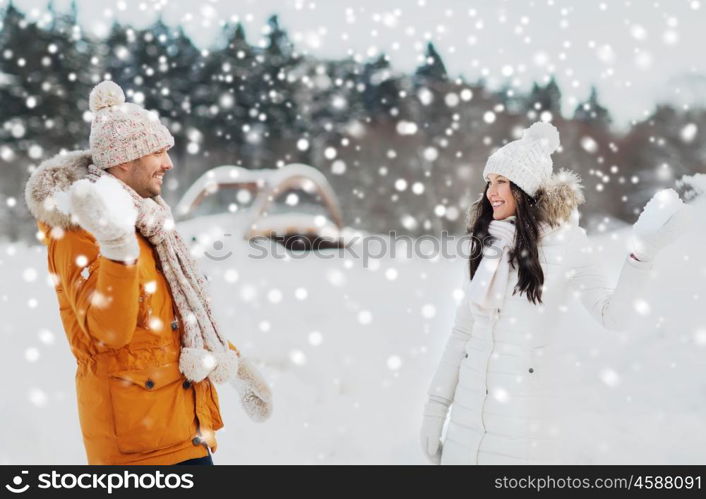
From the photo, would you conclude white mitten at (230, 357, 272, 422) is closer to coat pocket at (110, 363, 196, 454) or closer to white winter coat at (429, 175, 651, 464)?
coat pocket at (110, 363, 196, 454)

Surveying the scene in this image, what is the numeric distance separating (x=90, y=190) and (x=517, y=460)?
1.97 m

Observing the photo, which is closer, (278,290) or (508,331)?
(508,331)

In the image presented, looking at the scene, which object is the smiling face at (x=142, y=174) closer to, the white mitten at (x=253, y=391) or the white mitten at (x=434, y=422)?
the white mitten at (x=253, y=391)

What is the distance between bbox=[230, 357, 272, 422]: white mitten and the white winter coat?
2.83 feet

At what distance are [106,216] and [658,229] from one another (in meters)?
2.05

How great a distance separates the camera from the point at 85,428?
222cm

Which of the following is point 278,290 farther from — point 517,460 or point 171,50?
point 171,50

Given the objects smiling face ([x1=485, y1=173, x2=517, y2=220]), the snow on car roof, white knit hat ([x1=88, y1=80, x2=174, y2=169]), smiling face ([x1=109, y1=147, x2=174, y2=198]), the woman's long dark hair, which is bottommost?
the woman's long dark hair

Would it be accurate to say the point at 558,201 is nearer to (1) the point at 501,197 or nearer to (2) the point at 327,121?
(1) the point at 501,197

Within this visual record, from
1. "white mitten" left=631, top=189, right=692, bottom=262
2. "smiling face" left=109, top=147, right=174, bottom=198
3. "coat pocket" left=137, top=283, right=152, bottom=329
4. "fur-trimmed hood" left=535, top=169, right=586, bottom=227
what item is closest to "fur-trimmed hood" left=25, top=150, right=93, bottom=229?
"smiling face" left=109, top=147, right=174, bottom=198

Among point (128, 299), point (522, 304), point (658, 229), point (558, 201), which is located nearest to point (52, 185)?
point (128, 299)

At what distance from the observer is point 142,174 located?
2393 millimetres

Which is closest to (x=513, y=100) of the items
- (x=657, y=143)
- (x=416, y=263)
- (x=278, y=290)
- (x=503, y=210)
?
(x=657, y=143)

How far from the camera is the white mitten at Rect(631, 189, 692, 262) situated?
2.34 metres
